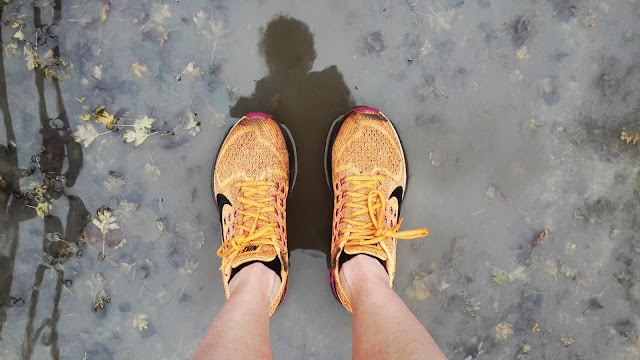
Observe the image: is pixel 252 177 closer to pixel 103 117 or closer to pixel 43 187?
pixel 103 117

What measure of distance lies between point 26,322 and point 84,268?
0.37 m

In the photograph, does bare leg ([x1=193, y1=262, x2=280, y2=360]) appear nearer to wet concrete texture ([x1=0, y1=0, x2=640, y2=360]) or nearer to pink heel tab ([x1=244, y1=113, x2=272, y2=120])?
wet concrete texture ([x1=0, y1=0, x2=640, y2=360])

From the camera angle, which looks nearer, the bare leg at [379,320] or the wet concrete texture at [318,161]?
the bare leg at [379,320]

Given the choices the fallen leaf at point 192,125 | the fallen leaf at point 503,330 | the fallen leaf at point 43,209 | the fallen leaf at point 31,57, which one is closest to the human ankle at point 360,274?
the fallen leaf at point 503,330

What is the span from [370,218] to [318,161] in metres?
0.37

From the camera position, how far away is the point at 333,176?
173cm

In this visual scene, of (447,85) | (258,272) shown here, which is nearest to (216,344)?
(258,272)

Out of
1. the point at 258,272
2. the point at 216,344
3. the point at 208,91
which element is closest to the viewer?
the point at 216,344

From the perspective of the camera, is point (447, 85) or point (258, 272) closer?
point (258, 272)

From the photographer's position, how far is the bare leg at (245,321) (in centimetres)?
111

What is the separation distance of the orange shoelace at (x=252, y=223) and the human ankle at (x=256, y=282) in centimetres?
8

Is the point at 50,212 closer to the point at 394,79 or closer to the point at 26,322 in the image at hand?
the point at 26,322

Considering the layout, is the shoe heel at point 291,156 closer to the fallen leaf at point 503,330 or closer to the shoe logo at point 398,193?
the shoe logo at point 398,193

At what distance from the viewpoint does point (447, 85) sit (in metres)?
1.74
